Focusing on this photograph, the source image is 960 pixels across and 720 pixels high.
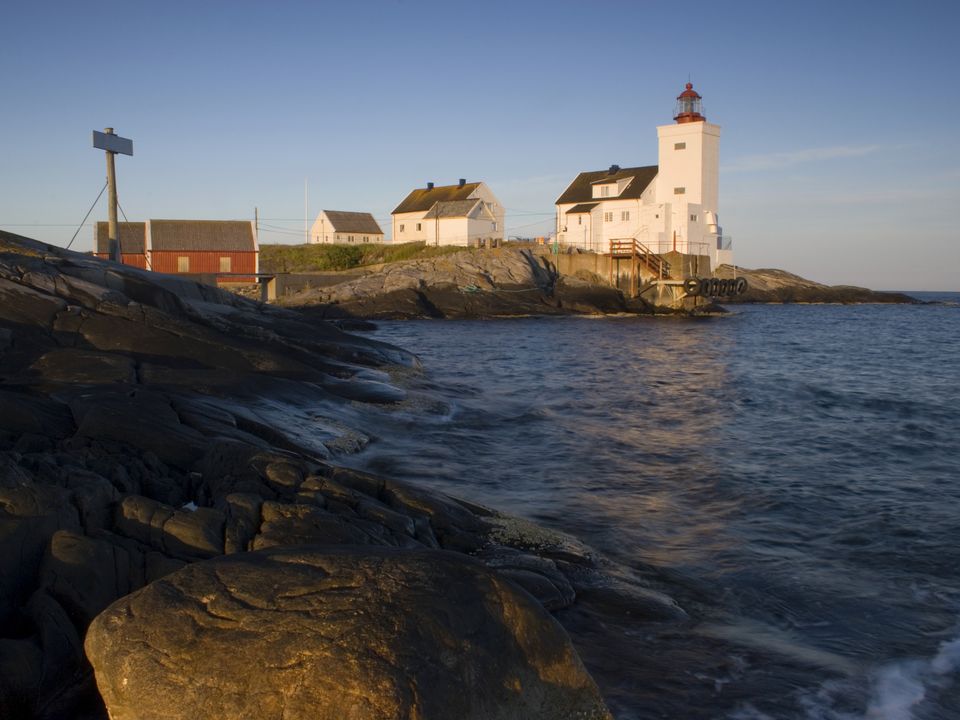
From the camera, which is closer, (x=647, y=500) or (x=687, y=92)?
(x=647, y=500)

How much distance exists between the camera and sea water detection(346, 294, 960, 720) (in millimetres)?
6406

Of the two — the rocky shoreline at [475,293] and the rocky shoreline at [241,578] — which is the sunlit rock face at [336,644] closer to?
the rocky shoreline at [241,578]

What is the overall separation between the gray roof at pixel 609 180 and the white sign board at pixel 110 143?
44021mm

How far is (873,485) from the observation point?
41.0ft

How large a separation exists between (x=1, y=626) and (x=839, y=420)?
17161mm

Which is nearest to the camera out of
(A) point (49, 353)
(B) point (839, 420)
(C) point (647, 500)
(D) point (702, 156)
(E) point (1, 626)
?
(E) point (1, 626)

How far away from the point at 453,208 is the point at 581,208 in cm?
1272

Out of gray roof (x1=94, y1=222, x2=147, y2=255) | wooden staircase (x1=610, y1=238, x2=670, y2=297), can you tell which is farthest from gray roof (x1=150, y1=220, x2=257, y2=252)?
wooden staircase (x1=610, y1=238, x2=670, y2=297)

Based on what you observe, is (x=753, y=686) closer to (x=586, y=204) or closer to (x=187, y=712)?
(x=187, y=712)

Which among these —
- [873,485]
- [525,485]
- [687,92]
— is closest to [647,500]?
[525,485]

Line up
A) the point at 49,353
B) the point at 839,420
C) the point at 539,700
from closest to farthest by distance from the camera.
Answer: the point at 539,700, the point at 49,353, the point at 839,420

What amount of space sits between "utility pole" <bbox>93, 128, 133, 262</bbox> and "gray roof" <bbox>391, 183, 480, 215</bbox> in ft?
169

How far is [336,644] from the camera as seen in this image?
4.15m

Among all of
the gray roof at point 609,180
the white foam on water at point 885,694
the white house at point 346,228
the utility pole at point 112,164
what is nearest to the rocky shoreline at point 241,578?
the white foam on water at point 885,694
